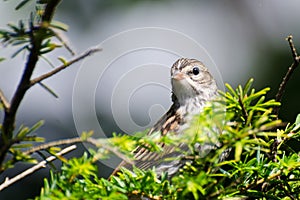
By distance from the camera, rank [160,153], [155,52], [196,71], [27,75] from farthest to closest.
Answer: [155,52] < [196,71] < [160,153] < [27,75]

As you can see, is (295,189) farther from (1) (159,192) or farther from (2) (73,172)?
(2) (73,172)

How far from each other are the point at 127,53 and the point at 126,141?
4.37 m

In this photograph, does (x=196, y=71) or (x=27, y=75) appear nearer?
(x=27, y=75)

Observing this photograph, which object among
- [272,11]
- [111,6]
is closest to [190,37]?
[272,11]

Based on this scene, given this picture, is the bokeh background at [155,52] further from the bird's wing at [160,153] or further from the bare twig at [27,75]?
the bare twig at [27,75]

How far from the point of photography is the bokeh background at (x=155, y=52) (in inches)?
213

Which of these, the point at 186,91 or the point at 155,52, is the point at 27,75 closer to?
the point at 186,91

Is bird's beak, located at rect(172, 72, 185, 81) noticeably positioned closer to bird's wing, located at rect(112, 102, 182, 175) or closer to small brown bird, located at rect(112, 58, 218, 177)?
small brown bird, located at rect(112, 58, 218, 177)

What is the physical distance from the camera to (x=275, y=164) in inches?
79.2

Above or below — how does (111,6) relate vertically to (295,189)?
above

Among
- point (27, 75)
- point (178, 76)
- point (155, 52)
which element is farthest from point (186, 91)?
point (27, 75)

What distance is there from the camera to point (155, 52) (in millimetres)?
5125

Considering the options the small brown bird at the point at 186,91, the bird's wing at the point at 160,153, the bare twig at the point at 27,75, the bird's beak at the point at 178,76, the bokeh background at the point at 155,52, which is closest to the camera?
the bare twig at the point at 27,75

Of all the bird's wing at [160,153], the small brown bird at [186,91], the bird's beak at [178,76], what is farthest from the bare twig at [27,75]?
the bird's beak at [178,76]
